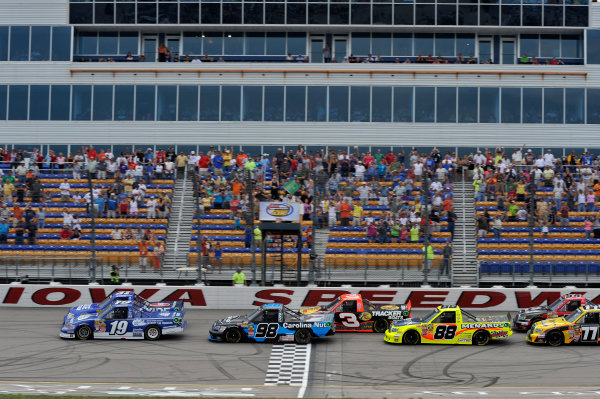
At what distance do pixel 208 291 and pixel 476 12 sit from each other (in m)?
24.2

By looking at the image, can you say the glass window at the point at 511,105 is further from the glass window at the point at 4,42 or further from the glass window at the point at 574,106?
the glass window at the point at 4,42

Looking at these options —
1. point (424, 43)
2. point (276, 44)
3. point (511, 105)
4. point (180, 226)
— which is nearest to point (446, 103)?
point (511, 105)

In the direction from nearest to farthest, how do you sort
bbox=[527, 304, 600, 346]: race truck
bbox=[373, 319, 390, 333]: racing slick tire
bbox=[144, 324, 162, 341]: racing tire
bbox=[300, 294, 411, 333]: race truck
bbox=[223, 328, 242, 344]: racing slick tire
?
bbox=[527, 304, 600, 346]: race truck → bbox=[223, 328, 242, 344]: racing slick tire → bbox=[144, 324, 162, 341]: racing tire → bbox=[300, 294, 411, 333]: race truck → bbox=[373, 319, 390, 333]: racing slick tire

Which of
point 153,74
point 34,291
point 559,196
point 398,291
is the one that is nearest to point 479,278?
point 398,291

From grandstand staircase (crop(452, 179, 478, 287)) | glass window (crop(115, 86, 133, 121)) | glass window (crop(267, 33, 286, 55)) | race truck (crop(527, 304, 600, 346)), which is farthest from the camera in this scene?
glass window (crop(267, 33, 286, 55))

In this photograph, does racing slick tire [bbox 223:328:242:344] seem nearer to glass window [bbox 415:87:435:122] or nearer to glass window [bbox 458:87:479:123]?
glass window [bbox 415:87:435:122]

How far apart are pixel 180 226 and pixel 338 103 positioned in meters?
12.9

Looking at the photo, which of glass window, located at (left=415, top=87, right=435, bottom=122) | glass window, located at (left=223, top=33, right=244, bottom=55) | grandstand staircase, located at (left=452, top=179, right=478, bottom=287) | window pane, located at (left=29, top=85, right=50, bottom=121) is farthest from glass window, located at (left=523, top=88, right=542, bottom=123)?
window pane, located at (left=29, top=85, right=50, bottom=121)

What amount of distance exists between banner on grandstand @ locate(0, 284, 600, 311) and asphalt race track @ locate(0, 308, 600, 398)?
13.8ft

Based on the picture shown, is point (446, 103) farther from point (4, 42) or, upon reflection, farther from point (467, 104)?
point (4, 42)

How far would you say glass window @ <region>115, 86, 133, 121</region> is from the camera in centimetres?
4938

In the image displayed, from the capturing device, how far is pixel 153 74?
163ft

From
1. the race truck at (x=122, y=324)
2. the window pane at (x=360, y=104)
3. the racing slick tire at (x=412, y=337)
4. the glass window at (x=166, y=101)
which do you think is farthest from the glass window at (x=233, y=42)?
the racing slick tire at (x=412, y=337)

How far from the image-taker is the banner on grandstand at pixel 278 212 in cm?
3512
